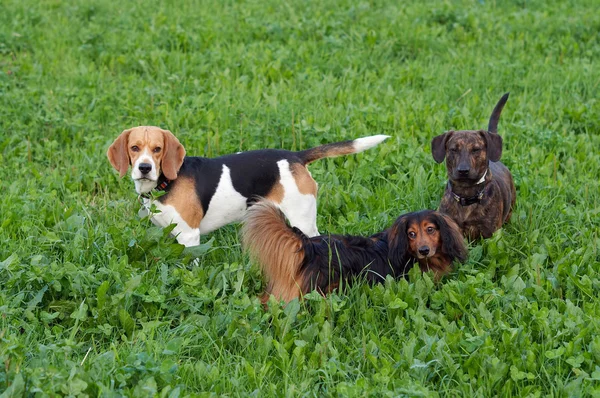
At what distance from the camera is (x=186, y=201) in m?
5.51

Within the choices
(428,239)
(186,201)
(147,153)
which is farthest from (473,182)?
(147,153)

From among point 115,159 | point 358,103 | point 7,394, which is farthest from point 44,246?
point 358,103

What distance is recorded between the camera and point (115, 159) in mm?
5488

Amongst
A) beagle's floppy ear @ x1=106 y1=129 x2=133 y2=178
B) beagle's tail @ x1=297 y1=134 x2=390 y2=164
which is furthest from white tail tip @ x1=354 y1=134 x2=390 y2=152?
beagle's floppy ear @ x1=106 y1=129 x2=133 y2=178

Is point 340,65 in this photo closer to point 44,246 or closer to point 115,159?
point 115,159

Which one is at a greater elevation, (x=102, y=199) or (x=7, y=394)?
(x=7, y=394)

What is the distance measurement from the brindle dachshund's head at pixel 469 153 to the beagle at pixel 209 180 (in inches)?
22.3

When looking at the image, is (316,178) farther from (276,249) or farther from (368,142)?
(276,249)

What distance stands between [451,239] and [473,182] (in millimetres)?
795

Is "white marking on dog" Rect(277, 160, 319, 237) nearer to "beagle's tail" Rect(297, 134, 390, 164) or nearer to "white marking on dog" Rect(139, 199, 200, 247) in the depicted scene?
"beagle's tail" Rect(297, 134, 390, 164)

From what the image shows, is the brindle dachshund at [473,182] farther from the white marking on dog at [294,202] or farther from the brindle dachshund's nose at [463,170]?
the white marking on dog at [294,202]

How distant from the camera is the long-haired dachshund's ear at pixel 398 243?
17.1 ft

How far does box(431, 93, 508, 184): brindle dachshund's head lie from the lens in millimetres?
5789

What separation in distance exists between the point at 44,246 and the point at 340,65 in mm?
5000
